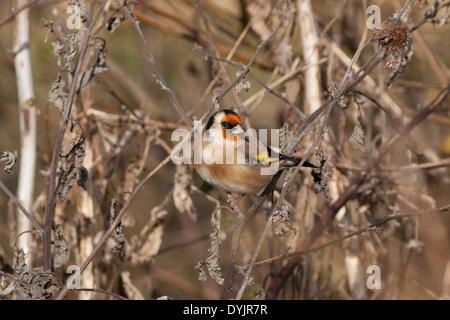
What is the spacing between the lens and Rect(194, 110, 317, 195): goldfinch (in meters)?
3.34

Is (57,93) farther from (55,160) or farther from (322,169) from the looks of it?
(322,169)

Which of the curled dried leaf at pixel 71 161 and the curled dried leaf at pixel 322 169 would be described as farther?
the curled dried leaf at pixel 322 169


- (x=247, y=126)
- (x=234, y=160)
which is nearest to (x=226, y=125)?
(x=234, y=160)

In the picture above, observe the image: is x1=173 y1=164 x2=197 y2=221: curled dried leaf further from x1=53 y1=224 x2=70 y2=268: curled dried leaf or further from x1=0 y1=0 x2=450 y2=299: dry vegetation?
x1=53 y1=224 x2=70 y2=268: curled dried leaf

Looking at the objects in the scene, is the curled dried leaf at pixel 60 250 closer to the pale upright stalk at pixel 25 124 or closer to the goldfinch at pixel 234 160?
the pale upright stalk at pixel 25 124

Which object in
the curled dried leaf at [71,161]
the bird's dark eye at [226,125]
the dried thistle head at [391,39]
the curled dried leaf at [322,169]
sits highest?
the bird's dark eye at [226,125]

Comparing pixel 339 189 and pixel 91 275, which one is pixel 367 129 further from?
pixel 91 275

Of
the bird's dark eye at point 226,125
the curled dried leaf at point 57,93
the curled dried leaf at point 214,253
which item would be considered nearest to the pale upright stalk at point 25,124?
the curled dried leaf at point 57,93

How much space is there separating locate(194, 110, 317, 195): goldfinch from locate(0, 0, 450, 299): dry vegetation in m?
0.28

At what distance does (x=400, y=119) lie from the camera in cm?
425

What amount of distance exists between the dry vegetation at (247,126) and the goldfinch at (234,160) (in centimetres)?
28

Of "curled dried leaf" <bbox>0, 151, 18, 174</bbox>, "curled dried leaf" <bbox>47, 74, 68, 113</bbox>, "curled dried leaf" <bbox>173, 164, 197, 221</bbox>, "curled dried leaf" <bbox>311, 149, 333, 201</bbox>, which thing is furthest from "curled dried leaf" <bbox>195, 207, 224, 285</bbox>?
"curled dried leaf" <bbox>173, 164, 197, 221</bbox>

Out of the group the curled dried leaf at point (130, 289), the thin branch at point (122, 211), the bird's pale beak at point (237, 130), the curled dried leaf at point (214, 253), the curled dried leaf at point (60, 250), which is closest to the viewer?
the thin branch at point (122, 211)

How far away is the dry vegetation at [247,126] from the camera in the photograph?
2451 millimetres
